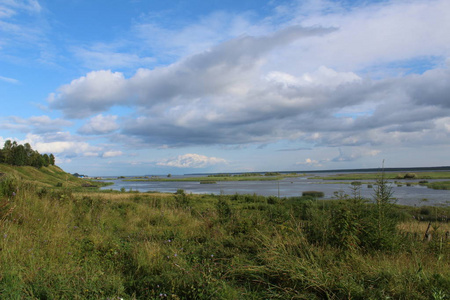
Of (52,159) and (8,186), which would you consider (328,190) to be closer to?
(8,186)

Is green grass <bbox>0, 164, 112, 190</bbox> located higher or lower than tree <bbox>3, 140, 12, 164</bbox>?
lower

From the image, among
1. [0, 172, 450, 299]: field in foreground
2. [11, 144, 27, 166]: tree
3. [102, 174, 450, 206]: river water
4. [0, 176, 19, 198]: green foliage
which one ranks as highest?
[11, 144, 27, 166]: tree

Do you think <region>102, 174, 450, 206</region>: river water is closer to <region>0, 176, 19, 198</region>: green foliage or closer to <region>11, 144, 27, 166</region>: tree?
<region>0, 176, 19, 198</region>: green foliage

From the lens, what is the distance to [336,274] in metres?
4.18

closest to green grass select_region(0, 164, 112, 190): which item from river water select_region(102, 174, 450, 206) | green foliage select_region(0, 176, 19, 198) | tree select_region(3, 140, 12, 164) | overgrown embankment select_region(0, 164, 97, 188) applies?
overgrown embankment select_region(0, 164, 97, 188)

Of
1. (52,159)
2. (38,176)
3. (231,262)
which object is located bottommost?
(231,262)

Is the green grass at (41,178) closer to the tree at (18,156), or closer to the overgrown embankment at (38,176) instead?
the overgrown embankment at (38,176)

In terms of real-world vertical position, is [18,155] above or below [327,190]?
above

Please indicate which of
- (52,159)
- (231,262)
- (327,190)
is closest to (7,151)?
(52,159)

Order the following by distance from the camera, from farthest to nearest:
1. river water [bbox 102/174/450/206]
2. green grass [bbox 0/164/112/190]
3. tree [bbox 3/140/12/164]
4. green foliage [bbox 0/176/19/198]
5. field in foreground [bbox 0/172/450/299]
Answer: tree [bbox 3/140/12/164], river water [bbox 102/174/450/206], green grass [bbox 0/164/112/190], green foliage [bbox 0/176/19/198], field in foreground [bbox 0/172/450/299]

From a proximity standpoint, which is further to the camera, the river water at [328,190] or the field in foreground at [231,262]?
the river water at [328,190]

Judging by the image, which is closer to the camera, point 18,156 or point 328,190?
point 328,190

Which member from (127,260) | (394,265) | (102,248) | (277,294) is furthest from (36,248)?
(394,265)

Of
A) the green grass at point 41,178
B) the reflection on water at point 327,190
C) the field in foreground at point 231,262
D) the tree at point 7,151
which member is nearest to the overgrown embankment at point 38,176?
the green grass at point 41,178
